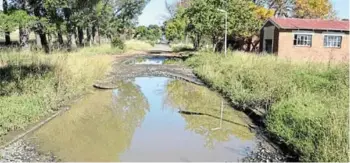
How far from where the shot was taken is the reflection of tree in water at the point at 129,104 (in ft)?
29.7

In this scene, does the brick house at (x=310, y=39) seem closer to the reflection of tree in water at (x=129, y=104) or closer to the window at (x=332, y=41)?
the window at (x=332, y=41)

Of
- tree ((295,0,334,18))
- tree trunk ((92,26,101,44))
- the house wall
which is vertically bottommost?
the house wall

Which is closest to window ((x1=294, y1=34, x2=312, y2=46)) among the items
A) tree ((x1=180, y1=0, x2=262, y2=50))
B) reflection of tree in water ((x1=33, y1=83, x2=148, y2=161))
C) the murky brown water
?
tree ((x1=180, y1=0, x2=262, y2=50))

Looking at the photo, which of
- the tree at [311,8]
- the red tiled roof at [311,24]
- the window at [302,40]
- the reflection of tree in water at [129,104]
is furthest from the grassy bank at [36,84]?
the tree at [311,8]

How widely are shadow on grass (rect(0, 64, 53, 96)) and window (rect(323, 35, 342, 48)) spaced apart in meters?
19.9

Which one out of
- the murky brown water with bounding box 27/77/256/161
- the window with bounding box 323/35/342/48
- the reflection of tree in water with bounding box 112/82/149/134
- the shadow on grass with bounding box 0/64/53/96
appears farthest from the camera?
the window with bounding box 323/35/342/48

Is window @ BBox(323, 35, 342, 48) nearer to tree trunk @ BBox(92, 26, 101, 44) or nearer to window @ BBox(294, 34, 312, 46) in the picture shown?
window @ BBox(294, 34, 312, 46)

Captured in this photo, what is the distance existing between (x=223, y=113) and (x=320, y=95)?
2.46 metres

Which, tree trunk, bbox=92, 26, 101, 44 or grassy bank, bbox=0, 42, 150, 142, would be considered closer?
grassy bank, bbox=0, 42, 150, 142

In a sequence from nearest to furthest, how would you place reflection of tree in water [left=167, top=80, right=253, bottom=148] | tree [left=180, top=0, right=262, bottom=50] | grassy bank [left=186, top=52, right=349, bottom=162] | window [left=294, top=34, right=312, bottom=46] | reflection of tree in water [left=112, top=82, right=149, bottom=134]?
grassy bank [left=186, top=52, right=349, bottom=162] → reflection of tree in water [left=167, top=80, right=253, bottom=148] → reflection of tree in water [left=112, top=82, right=149, bottom=134] → tree [left=180, top=0, right=262, bottom=50] → window [left=294, top=34, right=312, bottom=46]

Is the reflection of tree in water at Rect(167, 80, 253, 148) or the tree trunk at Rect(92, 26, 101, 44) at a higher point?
the tree trunk at Rect(92, 26, 101, 44)

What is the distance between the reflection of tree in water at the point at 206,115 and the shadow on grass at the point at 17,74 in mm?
4151

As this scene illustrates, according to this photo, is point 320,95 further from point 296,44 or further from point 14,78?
point 296,44

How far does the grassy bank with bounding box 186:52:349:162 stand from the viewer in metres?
5.49
